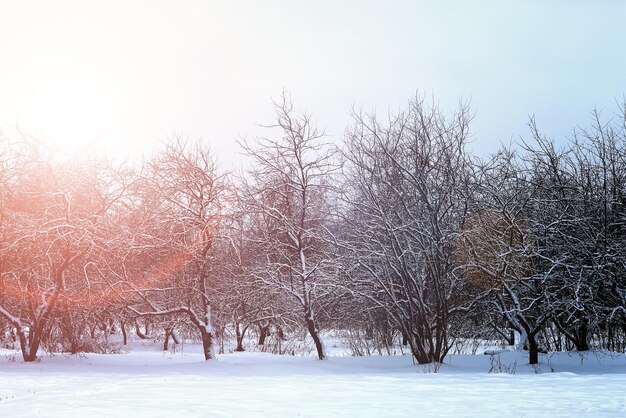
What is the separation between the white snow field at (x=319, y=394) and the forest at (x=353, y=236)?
6.92 ft

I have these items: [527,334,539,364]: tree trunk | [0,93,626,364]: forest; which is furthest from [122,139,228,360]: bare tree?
[527,334,539,364]: tree trunk

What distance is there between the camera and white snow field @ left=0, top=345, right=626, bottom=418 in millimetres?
7922

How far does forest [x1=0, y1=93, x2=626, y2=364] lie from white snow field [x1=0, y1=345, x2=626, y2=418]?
211 centimetres

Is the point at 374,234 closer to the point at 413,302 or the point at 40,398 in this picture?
the point at 413,302

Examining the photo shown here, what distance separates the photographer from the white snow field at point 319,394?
26.0ft

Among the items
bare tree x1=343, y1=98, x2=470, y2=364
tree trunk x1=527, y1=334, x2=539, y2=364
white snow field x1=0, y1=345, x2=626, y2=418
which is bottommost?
white snow field x1=0, y1=345, x2=626, y2=418

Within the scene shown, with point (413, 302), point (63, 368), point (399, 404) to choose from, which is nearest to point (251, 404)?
point (399, 404)

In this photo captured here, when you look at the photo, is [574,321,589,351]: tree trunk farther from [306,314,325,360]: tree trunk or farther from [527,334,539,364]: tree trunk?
[306,314,325,360]: tree trunk

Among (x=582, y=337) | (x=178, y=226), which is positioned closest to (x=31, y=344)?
(x=178, y=226)

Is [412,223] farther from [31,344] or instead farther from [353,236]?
[31,344]

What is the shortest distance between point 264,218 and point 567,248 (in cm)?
942

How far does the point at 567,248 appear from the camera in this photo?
1664cm

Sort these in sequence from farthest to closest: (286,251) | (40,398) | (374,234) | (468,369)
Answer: (286,251) < (374,234) < (468,369) < (40,398)

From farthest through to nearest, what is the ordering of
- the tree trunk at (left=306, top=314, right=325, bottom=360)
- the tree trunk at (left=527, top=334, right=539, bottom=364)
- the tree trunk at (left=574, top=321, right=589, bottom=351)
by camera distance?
the tree trunk at (left=306, top=314, right=325, bottom=360) < the tree trunk at (left=574, top=321, right=589, bottom=351) < the tree trunk at (left=527, top=334, right=539, bottom=364)
